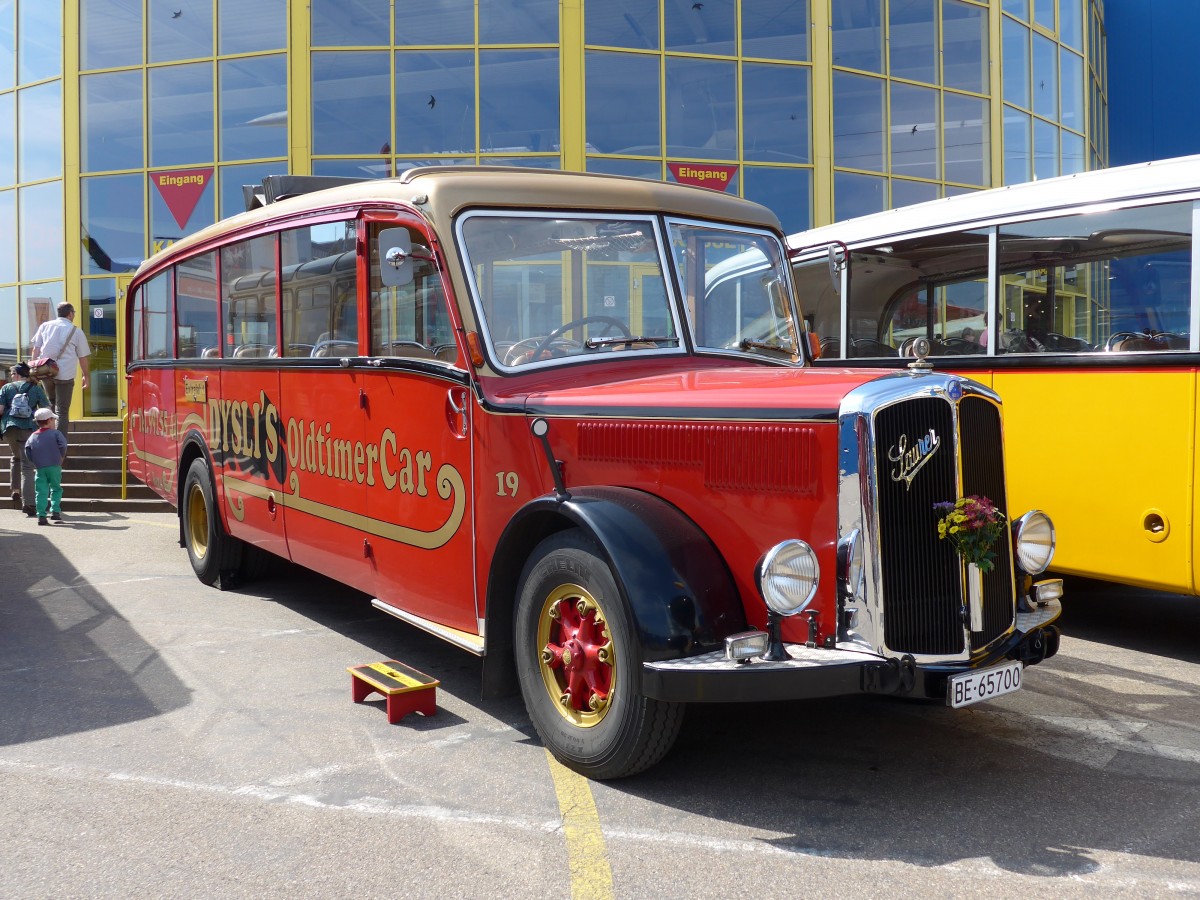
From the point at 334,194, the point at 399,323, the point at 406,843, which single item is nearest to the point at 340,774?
the point at 406,843

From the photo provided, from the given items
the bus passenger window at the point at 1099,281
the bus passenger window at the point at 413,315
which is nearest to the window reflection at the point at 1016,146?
the bus passenger window at the point at 1099,281

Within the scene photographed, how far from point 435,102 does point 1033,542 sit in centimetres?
1440

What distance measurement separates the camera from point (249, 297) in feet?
23.7

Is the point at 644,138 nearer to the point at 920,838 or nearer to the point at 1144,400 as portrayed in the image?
the point at 1144,400

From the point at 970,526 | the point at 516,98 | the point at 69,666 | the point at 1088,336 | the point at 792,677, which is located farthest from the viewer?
the point at 516,98

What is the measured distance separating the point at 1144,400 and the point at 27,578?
796 cm

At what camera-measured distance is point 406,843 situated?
3656 mm

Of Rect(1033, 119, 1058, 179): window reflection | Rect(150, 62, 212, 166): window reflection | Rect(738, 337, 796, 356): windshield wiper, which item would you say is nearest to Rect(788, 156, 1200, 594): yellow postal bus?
Rect(738, 337, 796, 356): windshield wiper

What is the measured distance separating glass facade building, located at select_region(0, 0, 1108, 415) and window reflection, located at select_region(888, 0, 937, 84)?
0.11ft

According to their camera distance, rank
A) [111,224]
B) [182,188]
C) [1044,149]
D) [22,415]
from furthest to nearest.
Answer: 1. [1044,149]
2. [111,224]
3. [182,188]
4. [22,415]

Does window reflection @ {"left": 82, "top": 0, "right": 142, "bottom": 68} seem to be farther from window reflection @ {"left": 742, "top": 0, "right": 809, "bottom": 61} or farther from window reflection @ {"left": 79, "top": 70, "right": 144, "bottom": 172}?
window reflection @ {"left": 742, "top": 0, "right": 809, "bottom": 61}

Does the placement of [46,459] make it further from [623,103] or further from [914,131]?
[914,131]

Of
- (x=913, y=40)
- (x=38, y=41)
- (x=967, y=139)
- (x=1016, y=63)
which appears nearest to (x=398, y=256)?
(x=913, y=40)

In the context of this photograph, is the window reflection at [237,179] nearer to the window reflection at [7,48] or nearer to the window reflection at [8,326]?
the window reflection at [8,326]
